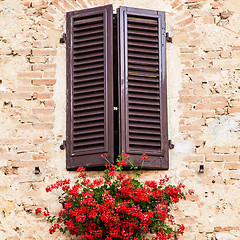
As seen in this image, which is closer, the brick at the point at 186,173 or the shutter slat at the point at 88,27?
the brick at the point at 186,173

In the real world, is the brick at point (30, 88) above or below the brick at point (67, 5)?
below

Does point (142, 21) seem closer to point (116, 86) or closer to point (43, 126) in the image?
point (116, 86)

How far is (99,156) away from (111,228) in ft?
2.73

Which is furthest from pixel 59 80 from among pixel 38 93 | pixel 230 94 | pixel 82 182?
pixel 230 94

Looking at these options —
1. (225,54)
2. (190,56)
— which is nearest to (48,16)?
(190,56)

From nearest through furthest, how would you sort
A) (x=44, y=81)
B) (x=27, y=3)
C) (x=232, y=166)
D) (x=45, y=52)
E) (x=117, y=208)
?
1. (x=117, y=208)
2. (x=232, y=166)
3. (x=44, y=81)
4. (x=45, y=52)
5. (x=27, y=3)

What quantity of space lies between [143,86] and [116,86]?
0.94ft

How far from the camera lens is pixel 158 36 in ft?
24.0

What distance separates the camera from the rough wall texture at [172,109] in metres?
6.83

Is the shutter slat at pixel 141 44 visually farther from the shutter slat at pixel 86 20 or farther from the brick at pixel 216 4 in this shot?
the brick at pixel 216 4

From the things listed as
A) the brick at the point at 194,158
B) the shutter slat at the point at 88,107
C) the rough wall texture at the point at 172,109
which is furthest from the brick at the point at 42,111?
the brick at the point at 194,158

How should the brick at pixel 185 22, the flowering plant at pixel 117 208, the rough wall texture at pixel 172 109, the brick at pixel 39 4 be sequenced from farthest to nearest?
the brick at pixel 39 4, the brick at pixel 185 22, the rough wall texture at pixel 172 109, the flowering plant at pixel 117 208

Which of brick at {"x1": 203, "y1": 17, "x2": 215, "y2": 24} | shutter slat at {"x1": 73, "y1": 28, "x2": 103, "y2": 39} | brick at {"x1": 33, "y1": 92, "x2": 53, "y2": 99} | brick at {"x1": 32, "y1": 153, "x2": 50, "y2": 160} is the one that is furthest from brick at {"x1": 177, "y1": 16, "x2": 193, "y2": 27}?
brick at {"x1": 32, "y1": 153, "x2": 50, "y2": 160}

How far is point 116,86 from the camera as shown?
7.17 meters
